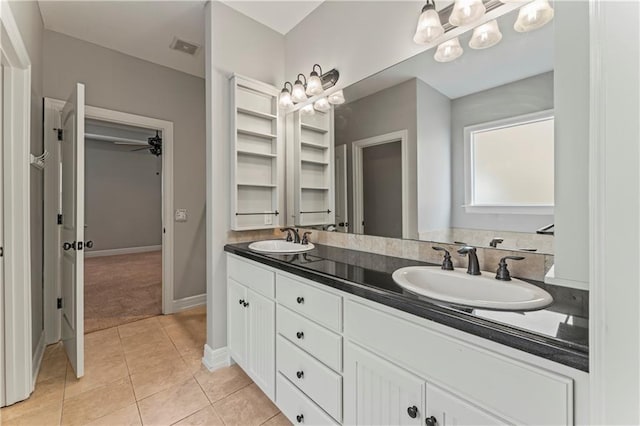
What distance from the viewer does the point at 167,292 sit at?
3.15m

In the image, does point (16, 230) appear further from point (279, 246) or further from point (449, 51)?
point (449, 51)

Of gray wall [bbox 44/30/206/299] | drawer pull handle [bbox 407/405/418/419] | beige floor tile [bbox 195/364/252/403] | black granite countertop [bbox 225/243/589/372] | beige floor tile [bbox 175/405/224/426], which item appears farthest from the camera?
gray wall [bbox 44/30/206/299]

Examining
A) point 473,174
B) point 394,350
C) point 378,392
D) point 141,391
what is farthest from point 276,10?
point 141,391

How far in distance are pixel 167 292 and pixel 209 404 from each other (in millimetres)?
1761

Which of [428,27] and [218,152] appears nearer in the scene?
[428,27]

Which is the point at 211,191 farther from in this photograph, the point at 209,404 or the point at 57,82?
the point at 57,82

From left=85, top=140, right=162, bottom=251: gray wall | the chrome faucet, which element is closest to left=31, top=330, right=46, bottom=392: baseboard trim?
the chrome faucet

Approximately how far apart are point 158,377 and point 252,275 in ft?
3.45

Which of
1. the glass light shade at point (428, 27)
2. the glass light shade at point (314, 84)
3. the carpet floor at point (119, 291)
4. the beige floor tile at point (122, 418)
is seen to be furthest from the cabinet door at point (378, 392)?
the carpet floor at point (119, 291)

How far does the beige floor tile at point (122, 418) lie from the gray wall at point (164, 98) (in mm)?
1621

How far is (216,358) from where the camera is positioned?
212cm

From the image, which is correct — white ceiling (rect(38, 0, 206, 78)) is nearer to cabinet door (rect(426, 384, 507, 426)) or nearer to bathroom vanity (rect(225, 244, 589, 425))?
bathroom vanity (rect(225, 244, 589, 425))

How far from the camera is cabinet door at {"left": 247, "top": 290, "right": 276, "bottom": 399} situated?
5.28ft

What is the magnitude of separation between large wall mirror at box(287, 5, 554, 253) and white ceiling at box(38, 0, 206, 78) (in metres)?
1.49
